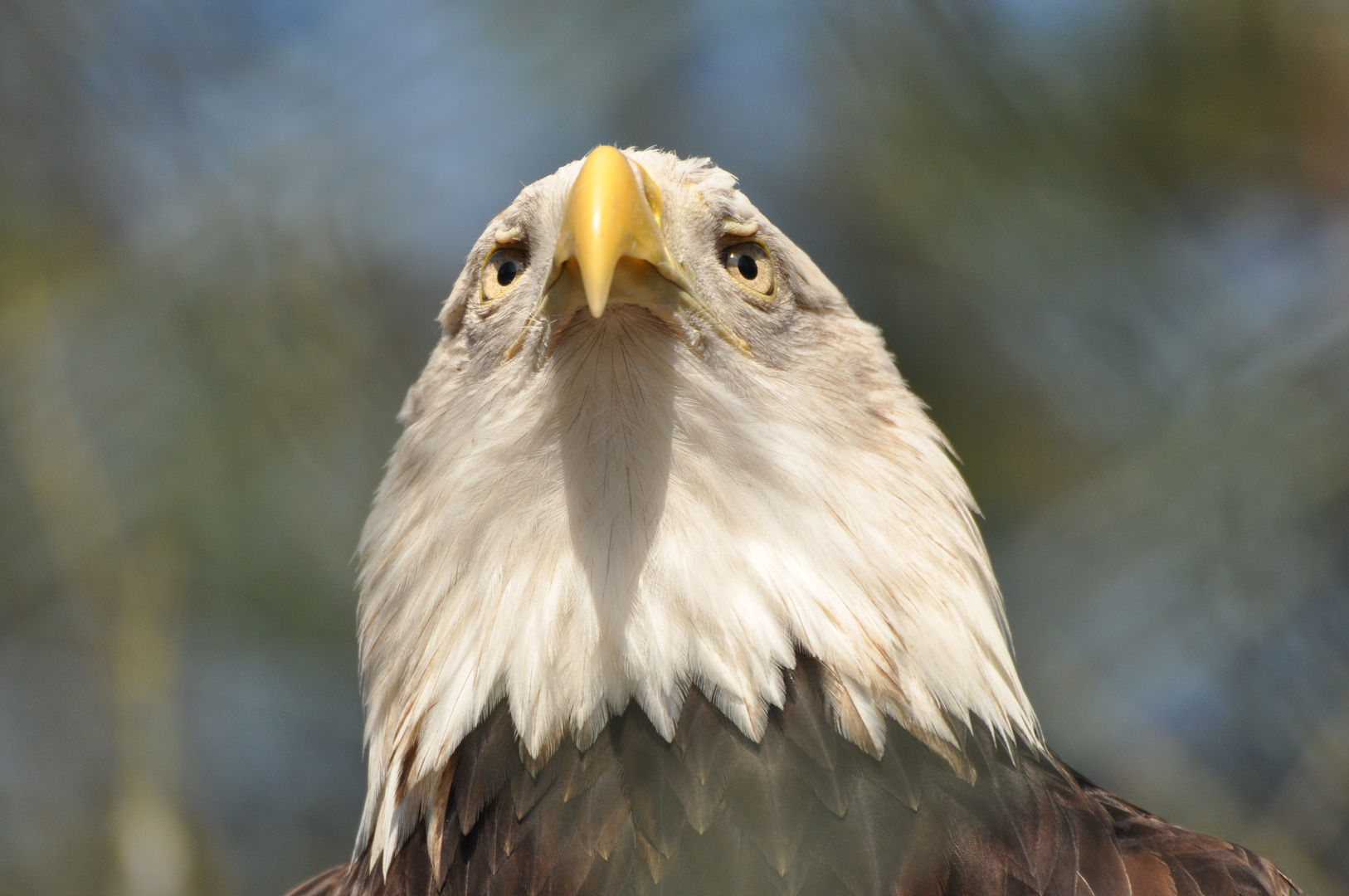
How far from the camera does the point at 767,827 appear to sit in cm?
144

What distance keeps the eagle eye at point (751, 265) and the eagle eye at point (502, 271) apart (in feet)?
1.22

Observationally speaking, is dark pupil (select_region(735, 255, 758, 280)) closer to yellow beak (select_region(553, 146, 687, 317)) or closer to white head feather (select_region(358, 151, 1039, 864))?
white head feather (select_region(358, 151, 1039, 864))

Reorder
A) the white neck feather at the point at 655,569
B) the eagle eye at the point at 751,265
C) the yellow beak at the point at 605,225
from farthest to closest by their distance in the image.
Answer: the eagle eye at the point at 751,265, the white neck feather at the point at 655,569, the yellow beak at the point at 605,225

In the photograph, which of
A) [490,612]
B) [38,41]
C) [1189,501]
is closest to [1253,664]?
[1189,501]

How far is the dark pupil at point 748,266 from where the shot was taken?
1.88 metres

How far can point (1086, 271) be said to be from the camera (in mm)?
1783

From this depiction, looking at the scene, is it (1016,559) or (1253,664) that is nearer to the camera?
(1253,664)

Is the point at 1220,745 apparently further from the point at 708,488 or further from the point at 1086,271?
the point at 708,488

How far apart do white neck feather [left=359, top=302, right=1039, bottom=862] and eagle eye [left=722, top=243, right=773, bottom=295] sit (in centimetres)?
18

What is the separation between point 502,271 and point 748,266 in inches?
17.8

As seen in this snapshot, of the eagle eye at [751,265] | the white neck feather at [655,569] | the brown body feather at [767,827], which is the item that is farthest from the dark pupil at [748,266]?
the brown body feather at [767,827]

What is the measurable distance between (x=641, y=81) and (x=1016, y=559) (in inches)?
46.2

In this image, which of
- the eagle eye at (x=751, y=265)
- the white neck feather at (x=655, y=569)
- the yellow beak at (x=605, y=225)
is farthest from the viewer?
the eagle eye at (x=751, y=265)

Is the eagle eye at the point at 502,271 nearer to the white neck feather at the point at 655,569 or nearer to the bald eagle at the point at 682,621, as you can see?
the bald eagle at the point at 682,621
